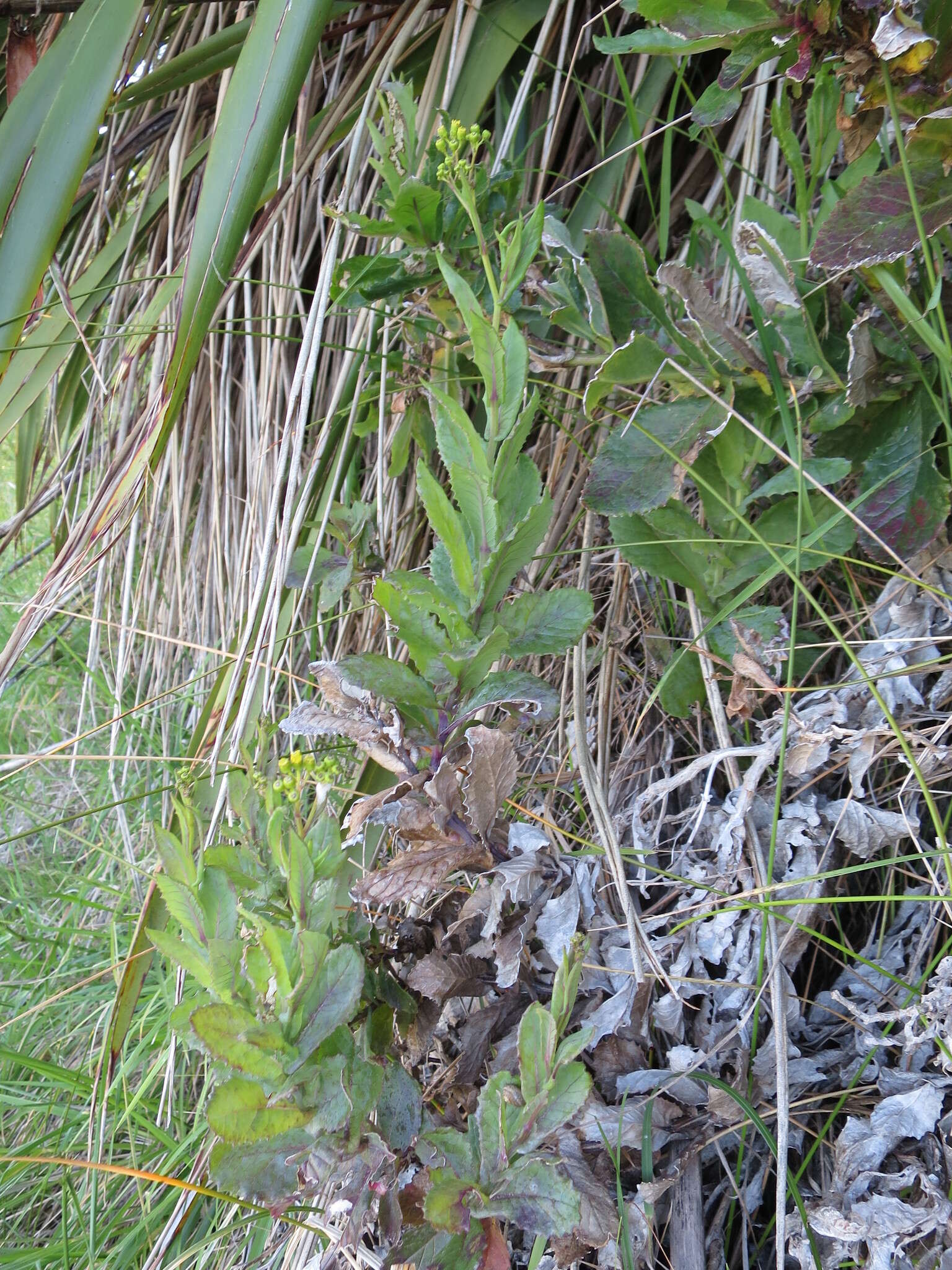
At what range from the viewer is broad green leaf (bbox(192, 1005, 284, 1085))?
0.46 meters

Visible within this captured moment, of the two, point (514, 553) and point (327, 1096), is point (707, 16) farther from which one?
point (327, 1096)

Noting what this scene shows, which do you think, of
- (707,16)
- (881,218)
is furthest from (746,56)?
(881,218)

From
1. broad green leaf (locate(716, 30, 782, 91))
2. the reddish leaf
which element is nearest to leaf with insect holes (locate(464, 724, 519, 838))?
the reddish leaf

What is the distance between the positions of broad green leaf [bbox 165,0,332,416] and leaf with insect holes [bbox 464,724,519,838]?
14.7 inches

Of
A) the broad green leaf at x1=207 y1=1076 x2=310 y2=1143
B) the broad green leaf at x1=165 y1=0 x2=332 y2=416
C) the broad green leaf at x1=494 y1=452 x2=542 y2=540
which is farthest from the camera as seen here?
the broad green leaf at x1=165 y1=0 x2=332 y2=416

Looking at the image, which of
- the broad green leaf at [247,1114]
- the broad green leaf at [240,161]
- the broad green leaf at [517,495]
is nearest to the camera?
the broad green leaf at [247,1114]

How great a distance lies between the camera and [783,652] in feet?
2.30

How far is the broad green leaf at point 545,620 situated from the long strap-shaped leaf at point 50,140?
1.60ft

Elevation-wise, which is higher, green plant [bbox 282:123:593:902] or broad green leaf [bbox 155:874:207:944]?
green plant [bbox 282:123:593:902]

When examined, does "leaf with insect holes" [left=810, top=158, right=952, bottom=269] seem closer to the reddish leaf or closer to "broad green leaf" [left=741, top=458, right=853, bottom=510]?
"broad green leaf" [left=741, top=458, right=853, bottom=510]

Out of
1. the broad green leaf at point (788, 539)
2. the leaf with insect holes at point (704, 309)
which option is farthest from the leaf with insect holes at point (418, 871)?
the leaf with insect holes at point (704, 309)

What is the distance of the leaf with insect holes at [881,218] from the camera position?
0.63 metres

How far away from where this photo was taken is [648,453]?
2.39 feet

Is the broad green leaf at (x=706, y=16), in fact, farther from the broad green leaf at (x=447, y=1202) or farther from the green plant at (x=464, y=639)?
the broad green leaf at (x=447, y=1202)
